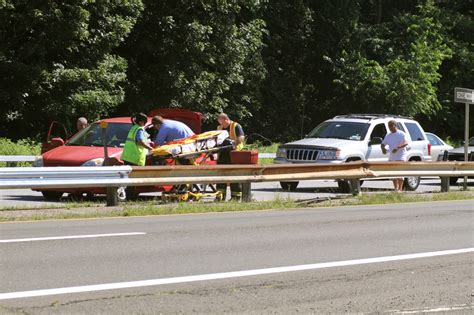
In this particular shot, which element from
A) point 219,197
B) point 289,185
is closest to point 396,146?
point 289,185

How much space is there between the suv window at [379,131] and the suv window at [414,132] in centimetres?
100

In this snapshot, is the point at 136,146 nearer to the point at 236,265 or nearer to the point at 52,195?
the point at 52,195

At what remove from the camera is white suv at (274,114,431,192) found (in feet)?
70.7

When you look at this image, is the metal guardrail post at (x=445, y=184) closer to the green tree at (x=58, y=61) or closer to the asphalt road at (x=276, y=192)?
the asphalt road at (x=276, y=192)

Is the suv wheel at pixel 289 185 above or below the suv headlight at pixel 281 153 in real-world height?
below

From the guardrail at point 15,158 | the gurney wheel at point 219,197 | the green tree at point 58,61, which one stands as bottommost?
the gurney wheel at point 219,197

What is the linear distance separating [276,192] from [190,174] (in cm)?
522

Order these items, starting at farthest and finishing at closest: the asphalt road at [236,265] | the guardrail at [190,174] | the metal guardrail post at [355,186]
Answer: the metal guardrail post at [355,186]
the guardrail at [190,174]
the asphalt road at [236,265]

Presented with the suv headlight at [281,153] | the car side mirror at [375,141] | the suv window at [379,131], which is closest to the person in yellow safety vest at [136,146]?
the suv headlight at [281,153]

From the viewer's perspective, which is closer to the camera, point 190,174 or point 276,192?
point 190,174

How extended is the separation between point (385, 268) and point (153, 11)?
2824 cm

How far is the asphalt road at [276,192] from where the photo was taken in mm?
16914

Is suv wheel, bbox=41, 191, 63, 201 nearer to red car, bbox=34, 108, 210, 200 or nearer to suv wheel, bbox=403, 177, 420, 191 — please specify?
red car, bbox=34, 108, 210, 200

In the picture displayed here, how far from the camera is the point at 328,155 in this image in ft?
70.4
